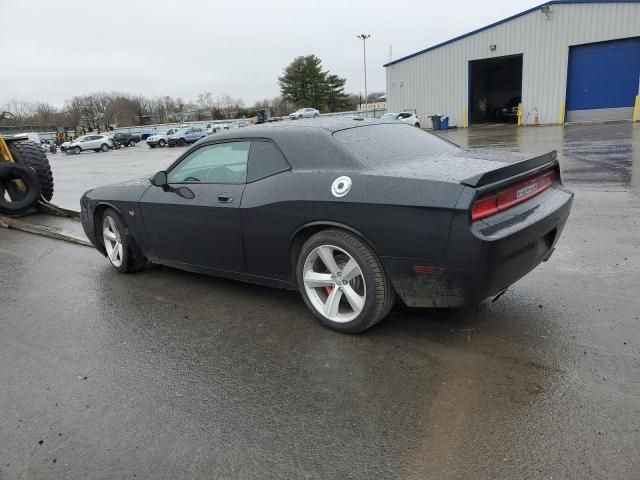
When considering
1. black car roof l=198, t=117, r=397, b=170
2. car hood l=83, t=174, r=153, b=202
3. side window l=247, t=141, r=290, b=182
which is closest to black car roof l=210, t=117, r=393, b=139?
black car roof l=198, t=117, r=397, b=170

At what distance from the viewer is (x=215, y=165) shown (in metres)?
4.46

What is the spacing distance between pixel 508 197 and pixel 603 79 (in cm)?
3168

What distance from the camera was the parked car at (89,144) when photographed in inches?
1654

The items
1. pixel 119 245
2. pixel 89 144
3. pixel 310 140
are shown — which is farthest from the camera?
pixel 89 144

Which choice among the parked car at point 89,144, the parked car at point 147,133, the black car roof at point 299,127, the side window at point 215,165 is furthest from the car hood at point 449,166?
the parked car at point 147,133

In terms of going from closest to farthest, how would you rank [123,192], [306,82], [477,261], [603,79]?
[477,261] < [123,192] < [603,79] < [306,82]

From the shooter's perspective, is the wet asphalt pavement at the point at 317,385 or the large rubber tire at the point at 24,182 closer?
the wet asphalt pavement at the point at 317,385

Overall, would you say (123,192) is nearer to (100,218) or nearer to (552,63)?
(100,218)

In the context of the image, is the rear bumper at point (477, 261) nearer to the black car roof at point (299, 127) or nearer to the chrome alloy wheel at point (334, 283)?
the chrome alloy wheel at point (334, 283)

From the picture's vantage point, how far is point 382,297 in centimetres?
341

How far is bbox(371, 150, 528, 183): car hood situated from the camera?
322cm

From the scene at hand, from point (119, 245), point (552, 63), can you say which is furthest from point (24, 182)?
point (552, 63)

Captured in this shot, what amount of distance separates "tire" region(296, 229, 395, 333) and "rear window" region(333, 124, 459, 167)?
2.01ft

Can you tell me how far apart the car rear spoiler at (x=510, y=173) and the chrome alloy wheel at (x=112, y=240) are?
377 cm
